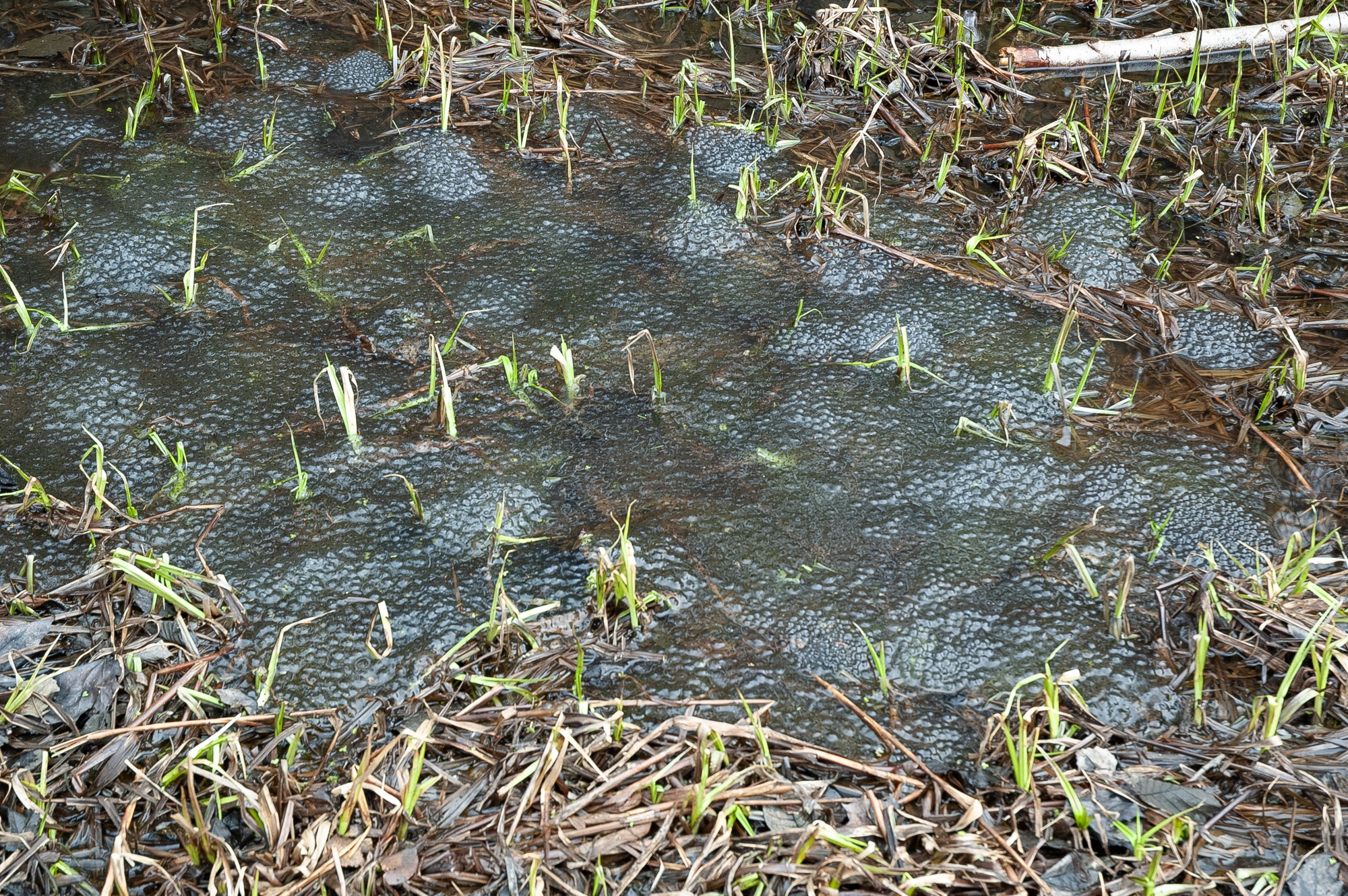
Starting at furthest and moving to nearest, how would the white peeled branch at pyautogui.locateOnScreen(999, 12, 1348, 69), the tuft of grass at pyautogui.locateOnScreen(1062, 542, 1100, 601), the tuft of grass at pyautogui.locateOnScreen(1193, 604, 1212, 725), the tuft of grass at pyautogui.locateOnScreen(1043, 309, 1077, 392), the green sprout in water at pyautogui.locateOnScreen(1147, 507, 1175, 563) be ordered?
the white peeled branch at pyautogui.locateOnScreen(999, 12, 1348, 69)
the tuft of grass at pyautogui.locateOnScreen(1043, 309, 1077, 392)
the green sprout in water at pyautogui.locateOnScreen(1147, 507, 1175, 563)
the tuft of grass at pyautogui.locateOnScreen(1062, 542, 1100, 601)
the tuft of grass at pyautogui.locateOnScreen(1193, 604, 1212, 725)

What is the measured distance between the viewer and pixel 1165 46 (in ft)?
10.3

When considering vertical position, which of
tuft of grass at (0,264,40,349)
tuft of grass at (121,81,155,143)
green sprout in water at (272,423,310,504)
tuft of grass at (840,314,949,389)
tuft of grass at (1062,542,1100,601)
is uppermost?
tuft of grass at (121,81,155,143)

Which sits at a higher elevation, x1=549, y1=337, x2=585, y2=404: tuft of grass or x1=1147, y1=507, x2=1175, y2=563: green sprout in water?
x1=549, y1=337, x2=585, y2=404: tuft of grass

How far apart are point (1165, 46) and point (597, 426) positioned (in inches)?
94.5

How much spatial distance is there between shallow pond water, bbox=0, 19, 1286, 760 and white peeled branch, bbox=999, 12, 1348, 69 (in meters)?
0.82

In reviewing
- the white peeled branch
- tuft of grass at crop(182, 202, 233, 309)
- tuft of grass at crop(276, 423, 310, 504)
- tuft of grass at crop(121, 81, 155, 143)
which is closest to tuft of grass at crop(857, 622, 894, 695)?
tuft of grass at crop(276, 423, 310, 504)

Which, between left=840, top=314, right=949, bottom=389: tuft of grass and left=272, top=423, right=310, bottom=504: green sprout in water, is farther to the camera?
left=840, top=314, right=949, bottom=389: tuft of grass

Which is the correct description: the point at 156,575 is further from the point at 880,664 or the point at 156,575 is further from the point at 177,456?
the point at 880,664

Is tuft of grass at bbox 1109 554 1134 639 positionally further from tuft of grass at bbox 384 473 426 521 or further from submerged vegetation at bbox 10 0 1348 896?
tuft of grass at bbox 384 473 426 521

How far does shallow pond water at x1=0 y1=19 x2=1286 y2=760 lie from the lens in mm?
1624

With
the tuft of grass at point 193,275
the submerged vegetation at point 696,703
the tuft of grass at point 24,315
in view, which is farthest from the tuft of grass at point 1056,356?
the tuft of grass at point 24,315

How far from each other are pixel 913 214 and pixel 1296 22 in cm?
161

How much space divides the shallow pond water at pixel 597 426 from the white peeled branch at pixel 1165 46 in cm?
82

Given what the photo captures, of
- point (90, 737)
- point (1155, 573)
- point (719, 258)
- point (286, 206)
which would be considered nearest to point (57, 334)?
point (286, 206)
